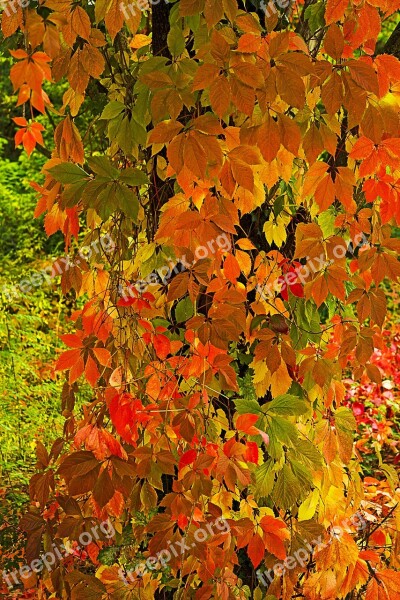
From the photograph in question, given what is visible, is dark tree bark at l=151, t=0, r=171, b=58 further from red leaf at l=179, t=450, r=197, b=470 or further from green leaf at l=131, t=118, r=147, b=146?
red leaf at l=179, t=450, r=197, b=470

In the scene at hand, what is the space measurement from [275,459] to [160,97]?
2.47 ft

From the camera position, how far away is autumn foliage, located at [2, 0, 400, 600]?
4.12 ft

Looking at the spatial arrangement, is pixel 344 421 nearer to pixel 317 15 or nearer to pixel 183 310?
pixel 183 310

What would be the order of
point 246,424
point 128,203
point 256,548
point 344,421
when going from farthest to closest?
point 344,421, point 256,548, point 246,424, point 128,203

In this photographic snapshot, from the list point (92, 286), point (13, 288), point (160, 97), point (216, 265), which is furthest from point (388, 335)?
point (160, 97)

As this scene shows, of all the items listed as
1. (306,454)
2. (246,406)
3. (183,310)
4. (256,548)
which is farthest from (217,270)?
(256,548)

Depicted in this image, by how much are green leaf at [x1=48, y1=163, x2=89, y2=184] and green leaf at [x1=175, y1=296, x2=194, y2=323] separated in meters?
0.38

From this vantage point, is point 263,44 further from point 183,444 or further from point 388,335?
point 388,335

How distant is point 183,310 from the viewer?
1625mm

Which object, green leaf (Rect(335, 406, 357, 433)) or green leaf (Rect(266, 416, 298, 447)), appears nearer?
green leaf (Rect(266, 416, 298, 447))

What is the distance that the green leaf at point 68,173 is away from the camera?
53.4 inches

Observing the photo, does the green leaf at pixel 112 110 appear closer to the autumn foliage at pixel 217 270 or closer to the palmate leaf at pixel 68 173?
the autumn foliage at pixel 217 270

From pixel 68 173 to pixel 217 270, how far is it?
0.39 m

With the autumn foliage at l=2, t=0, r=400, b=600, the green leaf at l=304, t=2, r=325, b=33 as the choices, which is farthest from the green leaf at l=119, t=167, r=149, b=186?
the green leaf at l=304, t=2, r=325, b=33
